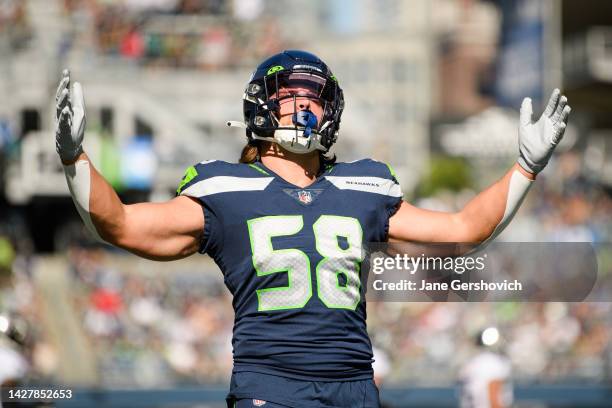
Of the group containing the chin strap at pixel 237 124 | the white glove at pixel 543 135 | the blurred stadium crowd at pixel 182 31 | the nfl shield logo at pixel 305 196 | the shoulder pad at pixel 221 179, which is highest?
the blurred stadium crowd at pixel 182 31

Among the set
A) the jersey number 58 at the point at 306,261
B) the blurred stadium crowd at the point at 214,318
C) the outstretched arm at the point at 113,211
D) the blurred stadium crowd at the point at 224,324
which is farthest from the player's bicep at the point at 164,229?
the blurred stadium crowd at the point at 224,324

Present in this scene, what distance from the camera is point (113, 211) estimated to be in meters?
3.28

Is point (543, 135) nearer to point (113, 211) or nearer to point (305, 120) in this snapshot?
point (305, 120)

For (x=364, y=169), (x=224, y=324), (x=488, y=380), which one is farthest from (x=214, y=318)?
(x=364, y=169)

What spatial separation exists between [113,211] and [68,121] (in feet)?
0.99

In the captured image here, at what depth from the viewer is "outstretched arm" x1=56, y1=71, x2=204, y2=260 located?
3230 millimetres

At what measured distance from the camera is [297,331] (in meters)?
3.32

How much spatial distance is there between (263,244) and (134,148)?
18750mm

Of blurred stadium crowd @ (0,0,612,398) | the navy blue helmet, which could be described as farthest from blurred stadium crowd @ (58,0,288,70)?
the navy blue helmet

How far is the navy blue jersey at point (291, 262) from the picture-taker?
3.32m

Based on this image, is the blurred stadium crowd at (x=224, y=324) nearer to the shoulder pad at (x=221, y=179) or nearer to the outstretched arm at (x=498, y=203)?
the outstretched arm at (x=498, y=203)

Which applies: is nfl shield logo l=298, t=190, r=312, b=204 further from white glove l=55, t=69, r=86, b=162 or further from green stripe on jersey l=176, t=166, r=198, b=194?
white glove l=55, t=69, r=86, b=162

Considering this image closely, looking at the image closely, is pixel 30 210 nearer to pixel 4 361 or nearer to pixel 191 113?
pixel 191 113

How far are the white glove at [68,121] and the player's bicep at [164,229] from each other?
253mm
